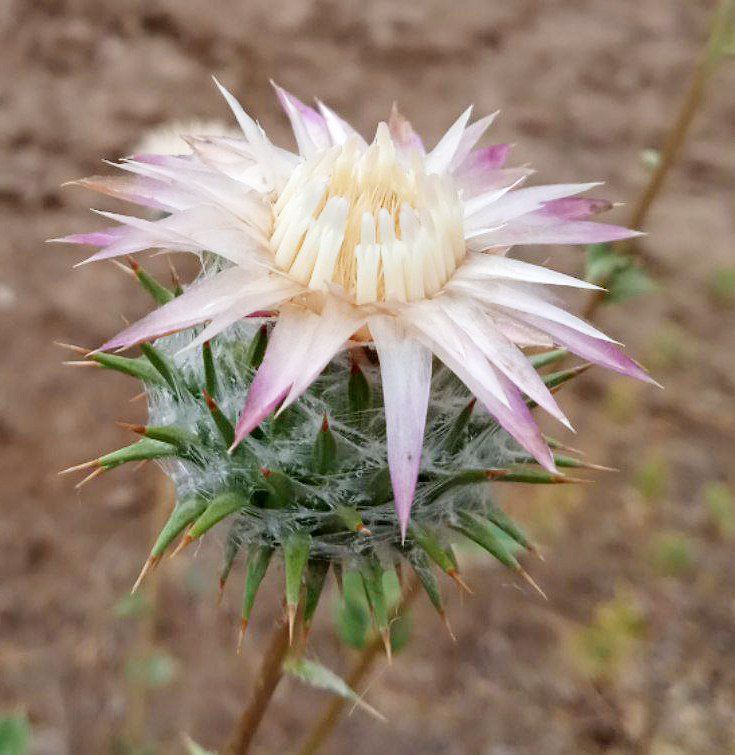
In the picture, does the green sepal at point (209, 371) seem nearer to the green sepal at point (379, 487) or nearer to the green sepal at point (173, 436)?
the green sepal at point (173, 436)

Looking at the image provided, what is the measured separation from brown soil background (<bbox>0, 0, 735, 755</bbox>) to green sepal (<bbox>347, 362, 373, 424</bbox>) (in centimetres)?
72

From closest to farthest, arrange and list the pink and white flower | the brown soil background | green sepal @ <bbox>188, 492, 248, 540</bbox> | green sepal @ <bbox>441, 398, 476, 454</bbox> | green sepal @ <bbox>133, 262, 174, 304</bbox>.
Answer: the pink and white flower < green sepal @ <bbox>188, 492, 248, 540</bbox> < green sepal @ <bbox>441, 398, 476, 454</bbox> < green sepal @ <bbox>133, 262, 174, 304</bbox> < the brown soil background

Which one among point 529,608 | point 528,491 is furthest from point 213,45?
point 529,608

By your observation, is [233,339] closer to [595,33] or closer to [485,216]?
[485,216]

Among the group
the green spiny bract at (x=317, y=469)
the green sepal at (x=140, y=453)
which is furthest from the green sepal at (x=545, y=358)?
the green sepal at (x=140, y=453)

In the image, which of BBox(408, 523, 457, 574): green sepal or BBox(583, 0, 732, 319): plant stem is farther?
BBox(583, 0, 732, 319): plant stem

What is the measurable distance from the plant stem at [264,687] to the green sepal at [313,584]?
0.84 ft

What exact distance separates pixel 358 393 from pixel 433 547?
0.36 metres

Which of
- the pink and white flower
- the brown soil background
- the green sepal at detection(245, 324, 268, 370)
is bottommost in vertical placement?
the brown soil background

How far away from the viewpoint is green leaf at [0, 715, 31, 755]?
119 inches

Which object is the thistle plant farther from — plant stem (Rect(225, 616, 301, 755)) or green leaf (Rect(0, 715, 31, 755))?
green leaf (Rect(0, 715, 31, 755))

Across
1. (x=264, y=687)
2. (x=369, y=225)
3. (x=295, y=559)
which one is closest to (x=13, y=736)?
(x=264, y=687)

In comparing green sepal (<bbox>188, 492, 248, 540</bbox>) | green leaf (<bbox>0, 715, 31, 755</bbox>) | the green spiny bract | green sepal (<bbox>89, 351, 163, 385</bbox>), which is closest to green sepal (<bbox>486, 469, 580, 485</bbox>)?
the green spiny bract

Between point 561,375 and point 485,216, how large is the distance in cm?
40
